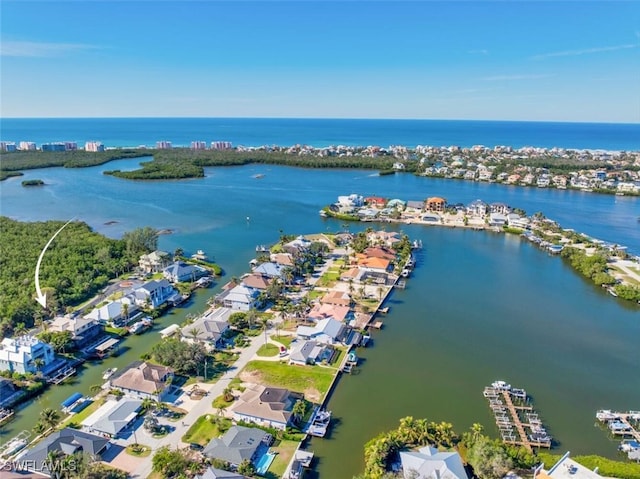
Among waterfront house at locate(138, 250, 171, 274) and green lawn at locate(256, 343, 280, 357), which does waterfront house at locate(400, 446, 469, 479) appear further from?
waterfront house at locate(138, 250, 171, 274)

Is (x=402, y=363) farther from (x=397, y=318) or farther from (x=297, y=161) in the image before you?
(x=297, y=161)

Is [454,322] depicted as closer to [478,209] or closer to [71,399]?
[71,399]

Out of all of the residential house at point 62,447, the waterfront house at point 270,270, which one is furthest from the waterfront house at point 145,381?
the waterfront house at point 270,270

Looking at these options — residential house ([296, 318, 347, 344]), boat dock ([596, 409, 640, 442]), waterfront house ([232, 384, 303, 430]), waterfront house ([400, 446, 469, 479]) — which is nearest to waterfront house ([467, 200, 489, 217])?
residential house ([296, 318, 347, 344])

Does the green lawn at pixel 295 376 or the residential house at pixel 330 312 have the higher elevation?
the residential house at pixel 330 312

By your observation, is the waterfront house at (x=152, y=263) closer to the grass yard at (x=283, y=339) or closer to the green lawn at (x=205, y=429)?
the grass yard at (x=283, y=339)

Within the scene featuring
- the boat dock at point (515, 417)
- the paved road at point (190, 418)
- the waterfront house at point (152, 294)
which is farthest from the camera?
the waterfront house at point (152, 294)

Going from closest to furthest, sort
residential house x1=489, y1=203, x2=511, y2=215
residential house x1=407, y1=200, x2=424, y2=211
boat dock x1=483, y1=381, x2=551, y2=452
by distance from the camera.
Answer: boat dock x1=483, y1=381, x2=551, y2=452 < residential house x1=489, y1=203, x2=511, y2=215 < residential house x1=407, y1=200, x2=424, y2=211
